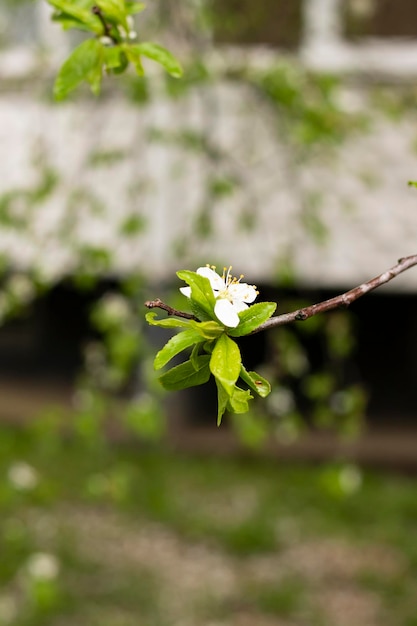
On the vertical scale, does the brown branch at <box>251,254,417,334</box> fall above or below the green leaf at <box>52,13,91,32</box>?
below

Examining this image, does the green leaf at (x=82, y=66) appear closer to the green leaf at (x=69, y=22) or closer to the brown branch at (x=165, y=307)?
the green leaf at (x=69, y=22)

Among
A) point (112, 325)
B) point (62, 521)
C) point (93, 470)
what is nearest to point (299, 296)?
point (93, 470)

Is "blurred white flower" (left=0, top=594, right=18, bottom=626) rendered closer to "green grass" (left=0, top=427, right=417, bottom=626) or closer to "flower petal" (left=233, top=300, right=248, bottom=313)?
"green grass" (left=0, top=427, right=417, bottom=626)

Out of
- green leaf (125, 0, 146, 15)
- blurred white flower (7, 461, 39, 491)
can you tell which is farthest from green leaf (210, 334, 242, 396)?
blurred white flower (7, 461, 39, 491)

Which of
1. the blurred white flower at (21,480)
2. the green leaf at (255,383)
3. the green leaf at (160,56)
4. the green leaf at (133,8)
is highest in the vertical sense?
the blurred white flower at (21,480)

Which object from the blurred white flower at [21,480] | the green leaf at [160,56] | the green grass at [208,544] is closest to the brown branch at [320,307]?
the green leaf at [160,56]

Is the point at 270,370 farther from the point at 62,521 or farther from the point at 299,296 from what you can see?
the point at 299,296
